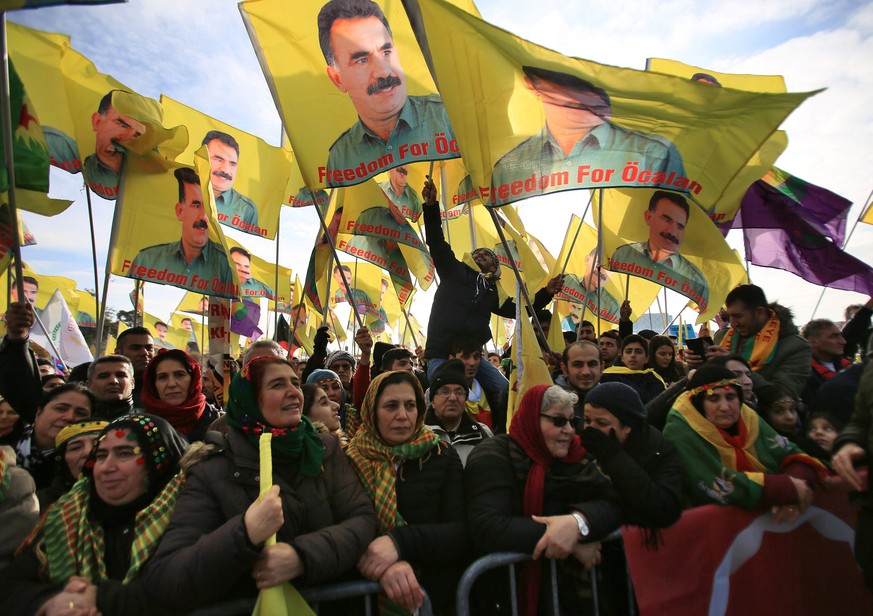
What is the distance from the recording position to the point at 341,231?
6.79 m

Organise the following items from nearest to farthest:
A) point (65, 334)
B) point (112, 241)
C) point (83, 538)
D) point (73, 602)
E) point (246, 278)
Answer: point (73, 602), point (83, 538), point (112, 241), point (65, 334), point (246, 278)

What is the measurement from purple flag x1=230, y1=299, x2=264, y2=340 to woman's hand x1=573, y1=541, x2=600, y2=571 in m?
8.95

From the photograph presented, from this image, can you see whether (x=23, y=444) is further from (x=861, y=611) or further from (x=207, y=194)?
(x=861, y=611)

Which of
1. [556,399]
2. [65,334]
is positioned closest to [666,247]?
[556,399]

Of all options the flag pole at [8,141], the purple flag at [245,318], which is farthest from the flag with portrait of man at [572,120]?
the purple flag at [245,318]

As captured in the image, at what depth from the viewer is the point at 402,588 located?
80.4 inches

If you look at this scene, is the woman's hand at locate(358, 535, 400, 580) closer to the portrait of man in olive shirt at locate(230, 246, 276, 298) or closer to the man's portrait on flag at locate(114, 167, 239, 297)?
the man's portrait on flag at locate(114, 167, 239, 297)

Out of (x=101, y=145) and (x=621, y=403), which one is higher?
(x=101, y=145)

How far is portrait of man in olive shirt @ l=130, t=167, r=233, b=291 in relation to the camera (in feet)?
18.5

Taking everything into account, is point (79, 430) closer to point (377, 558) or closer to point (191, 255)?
point (377, 558)

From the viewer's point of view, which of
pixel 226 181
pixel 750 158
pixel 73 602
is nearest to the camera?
pixel 73 602

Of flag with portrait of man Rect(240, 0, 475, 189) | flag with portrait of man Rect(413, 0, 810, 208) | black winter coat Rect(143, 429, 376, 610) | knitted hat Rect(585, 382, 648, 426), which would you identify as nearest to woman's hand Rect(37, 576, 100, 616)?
black winter coat Rect(143, 429, 376, 610)

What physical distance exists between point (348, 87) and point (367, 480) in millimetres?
3363

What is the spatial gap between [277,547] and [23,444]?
207 cm
